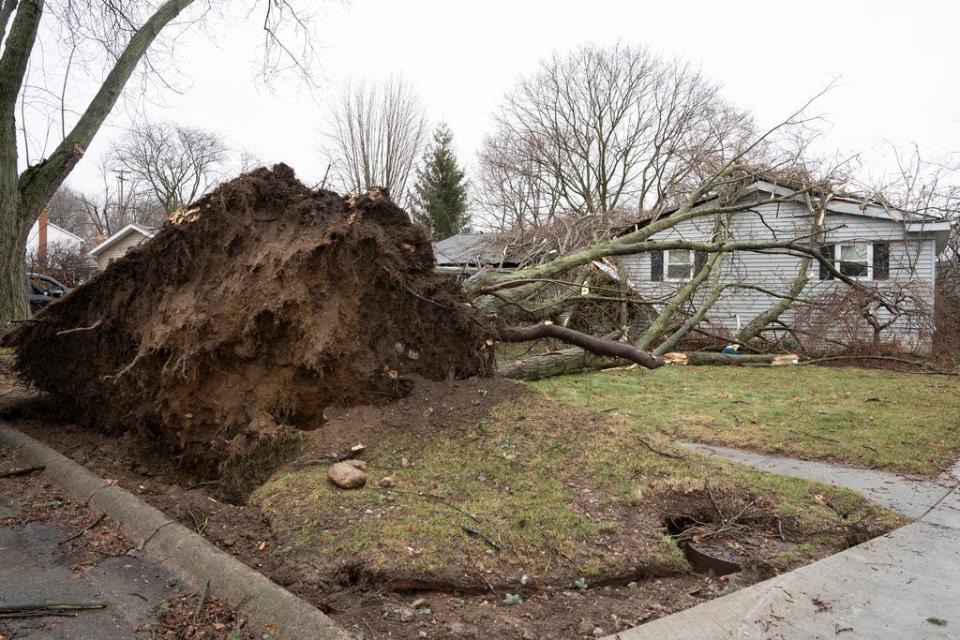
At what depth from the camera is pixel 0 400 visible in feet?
21.5

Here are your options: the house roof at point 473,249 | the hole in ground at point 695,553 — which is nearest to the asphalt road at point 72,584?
the hole in ground at point 695,553

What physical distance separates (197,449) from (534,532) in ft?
8.90

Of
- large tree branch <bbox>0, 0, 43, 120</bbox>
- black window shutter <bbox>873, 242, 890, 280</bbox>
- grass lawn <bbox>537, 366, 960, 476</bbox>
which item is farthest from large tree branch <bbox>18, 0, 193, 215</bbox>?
black window shutter <bbox>873, 242, 890, 280</bbox>

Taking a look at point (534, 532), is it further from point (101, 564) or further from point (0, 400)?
point (0, 400)

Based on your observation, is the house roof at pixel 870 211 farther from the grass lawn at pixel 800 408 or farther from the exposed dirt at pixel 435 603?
the exposed dirt at pixel 435 603

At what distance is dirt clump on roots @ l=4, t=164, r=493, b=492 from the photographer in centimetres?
431

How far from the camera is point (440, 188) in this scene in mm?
34125

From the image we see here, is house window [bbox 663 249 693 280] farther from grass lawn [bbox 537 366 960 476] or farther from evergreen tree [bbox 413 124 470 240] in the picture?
evergreen tree [bbox 413 124 470 240]

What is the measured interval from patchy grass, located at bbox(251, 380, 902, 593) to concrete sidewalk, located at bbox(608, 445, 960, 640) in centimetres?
20

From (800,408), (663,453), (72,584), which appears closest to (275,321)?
(72,584)

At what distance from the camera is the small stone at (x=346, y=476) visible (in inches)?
141

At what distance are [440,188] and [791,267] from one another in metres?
20.8

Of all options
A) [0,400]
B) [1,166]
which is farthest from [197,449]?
[1,166]

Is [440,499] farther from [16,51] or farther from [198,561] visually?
[16,51]
